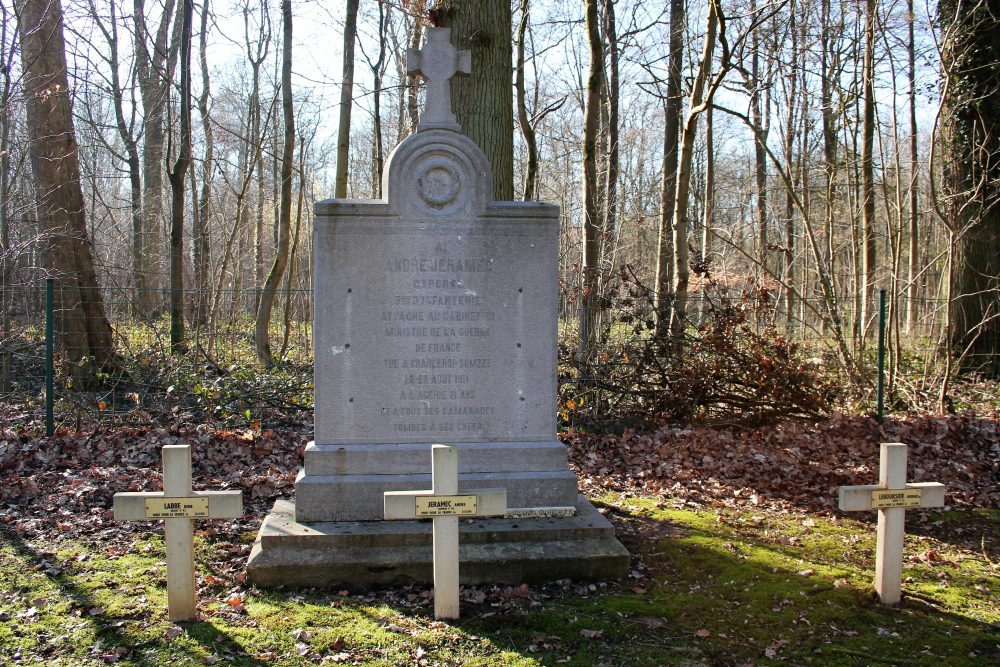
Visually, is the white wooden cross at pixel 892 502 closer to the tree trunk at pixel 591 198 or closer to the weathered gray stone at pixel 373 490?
the weathered gray stone at pixel 373 490

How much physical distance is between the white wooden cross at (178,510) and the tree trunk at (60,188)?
6971mm

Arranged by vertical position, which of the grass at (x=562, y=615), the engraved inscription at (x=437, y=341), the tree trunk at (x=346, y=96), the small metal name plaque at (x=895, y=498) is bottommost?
the grass at (x=562, y=615)

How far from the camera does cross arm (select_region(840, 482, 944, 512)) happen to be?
406 centimetres

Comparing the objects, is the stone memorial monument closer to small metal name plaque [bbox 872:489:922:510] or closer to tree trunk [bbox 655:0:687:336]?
small metal name plaque [bbox 872:489:922:510]

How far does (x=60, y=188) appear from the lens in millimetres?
10773

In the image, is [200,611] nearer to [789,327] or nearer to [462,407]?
[462,407]

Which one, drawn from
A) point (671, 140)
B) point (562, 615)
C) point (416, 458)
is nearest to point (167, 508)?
point (416, 458)

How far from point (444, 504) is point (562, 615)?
38.3 inches

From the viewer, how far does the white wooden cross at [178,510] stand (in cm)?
384

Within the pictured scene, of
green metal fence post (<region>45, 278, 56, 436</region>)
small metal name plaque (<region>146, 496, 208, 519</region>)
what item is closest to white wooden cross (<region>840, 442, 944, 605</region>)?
small metal name plaque (<region>146, 496, 208, 519</region>)

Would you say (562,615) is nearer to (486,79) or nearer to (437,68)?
(437,68)

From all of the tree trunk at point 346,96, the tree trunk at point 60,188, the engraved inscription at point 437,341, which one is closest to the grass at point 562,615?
the engraved inscription at point 437,341

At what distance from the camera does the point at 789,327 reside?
35.5ft

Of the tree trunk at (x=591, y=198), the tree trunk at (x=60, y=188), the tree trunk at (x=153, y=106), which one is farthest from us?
the tree trunk at (x=153, y=106)
